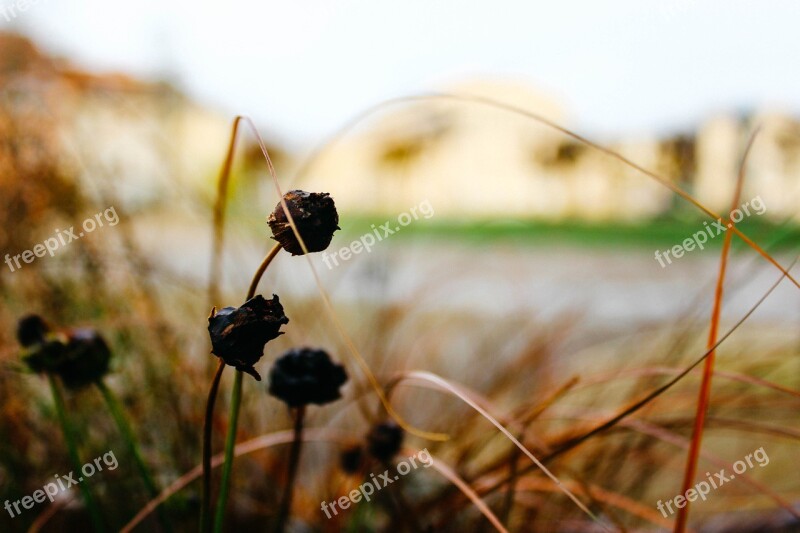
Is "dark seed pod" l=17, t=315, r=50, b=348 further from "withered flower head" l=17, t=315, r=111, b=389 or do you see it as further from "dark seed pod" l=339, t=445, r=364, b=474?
"dark seed pod" l=339, t=445, r=364, b=474

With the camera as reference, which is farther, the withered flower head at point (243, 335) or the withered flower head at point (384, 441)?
the withered flower head at point (384, 441)

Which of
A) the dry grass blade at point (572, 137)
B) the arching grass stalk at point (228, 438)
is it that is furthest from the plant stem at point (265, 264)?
the dry grass blade at point (572, 137)

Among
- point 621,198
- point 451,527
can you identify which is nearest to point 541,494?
point 451,527

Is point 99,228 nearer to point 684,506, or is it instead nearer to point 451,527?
point 451,527

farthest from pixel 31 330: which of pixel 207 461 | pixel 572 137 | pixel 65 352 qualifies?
pixel 572 137

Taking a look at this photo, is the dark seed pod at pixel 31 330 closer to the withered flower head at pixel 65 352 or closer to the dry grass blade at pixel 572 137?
the withered flower head at pixel 65 352

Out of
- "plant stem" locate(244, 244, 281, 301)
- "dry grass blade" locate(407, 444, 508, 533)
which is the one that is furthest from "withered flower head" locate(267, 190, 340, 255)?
"dry grass blade" locate(407, 444, 508, 533)
